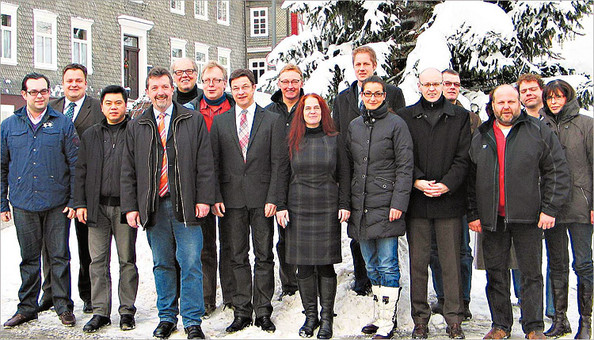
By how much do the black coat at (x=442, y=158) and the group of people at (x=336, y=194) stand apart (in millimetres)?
12

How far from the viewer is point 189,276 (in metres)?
5.80

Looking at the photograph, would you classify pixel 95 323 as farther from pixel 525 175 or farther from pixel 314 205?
pixel 525 175

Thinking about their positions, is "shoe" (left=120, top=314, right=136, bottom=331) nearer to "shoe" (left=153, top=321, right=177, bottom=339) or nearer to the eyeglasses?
"shoe" (left=153, top=321, right=177, bottom=339)

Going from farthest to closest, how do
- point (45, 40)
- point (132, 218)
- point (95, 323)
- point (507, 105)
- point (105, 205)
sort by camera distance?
1. point (45, 40)
2. point (105, 205)
3. point (95, 323)
4. point (132, 218)
5. point (507, 105)

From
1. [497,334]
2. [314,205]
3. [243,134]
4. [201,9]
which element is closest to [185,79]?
[243,134]

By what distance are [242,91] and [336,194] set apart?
131 cm

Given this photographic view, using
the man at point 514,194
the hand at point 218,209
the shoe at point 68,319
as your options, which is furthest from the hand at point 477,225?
the shoe at point 68,319

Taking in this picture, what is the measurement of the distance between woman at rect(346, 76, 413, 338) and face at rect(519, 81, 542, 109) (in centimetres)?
123

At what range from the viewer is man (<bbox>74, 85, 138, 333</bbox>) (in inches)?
243

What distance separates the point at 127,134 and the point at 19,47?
19.1 m

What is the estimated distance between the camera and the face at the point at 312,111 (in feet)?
18.8

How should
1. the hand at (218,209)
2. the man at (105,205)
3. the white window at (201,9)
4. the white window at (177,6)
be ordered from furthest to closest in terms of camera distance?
the white window at (201,9), the white window at (177,6), the man at (105,205), the hand at (218,209)

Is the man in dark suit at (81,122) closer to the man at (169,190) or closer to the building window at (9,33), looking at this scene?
the man at (169,190)

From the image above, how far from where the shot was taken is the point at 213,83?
6.48 metres
